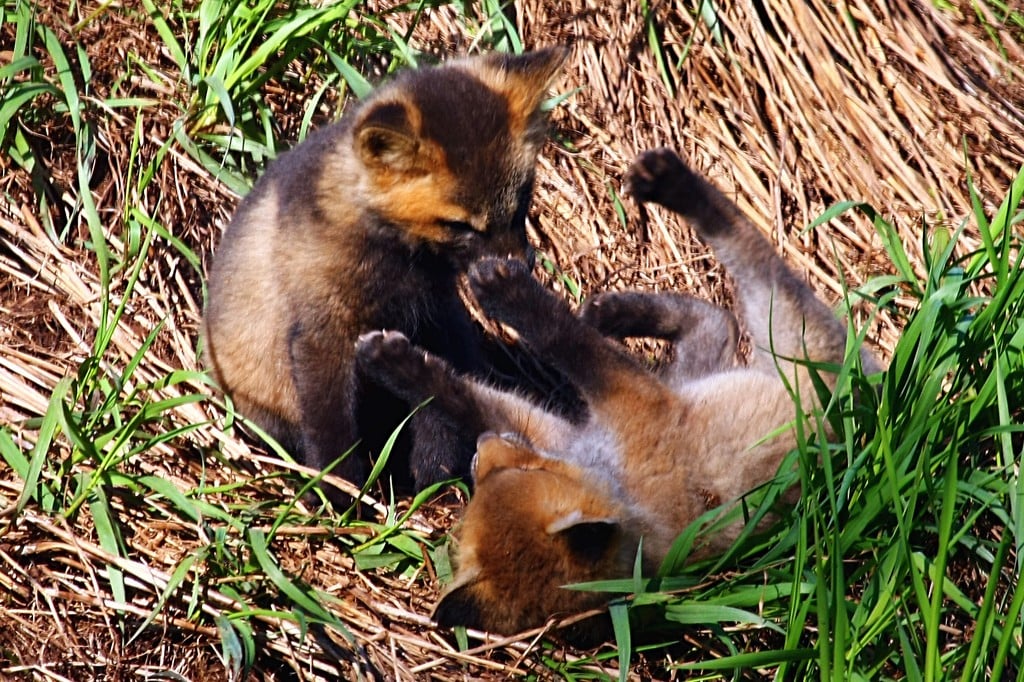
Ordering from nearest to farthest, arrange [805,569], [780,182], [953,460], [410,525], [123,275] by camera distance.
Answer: [953,460]
[805,569]
[410,525]
[123,275]
[780,182]

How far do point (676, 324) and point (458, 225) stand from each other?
1372 mm

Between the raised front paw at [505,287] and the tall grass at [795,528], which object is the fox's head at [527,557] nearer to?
the tall grass at [795,528]

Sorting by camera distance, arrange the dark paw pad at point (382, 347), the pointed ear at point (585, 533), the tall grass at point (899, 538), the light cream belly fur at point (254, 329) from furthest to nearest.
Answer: the light cream belly fur at point (254, 329) → the dark paw pad at point (382, 347) → the pointed ear at point (585, 533) → the tall grass at point (899, 538)

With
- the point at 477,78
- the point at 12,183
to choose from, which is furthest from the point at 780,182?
the point at 12,183

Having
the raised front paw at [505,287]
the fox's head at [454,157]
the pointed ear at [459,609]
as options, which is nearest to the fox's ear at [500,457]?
the pointed ear at [459,609]

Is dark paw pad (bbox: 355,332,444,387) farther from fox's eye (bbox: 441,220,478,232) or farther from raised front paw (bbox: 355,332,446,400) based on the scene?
fox's eye (bbox: 441,220,478,232)

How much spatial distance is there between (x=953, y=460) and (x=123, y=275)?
349 cm

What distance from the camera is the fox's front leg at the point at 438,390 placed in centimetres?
439

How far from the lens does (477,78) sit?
440cm

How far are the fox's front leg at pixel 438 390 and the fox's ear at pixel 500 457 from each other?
16.6 inches

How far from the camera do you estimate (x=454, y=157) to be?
4.04 meters

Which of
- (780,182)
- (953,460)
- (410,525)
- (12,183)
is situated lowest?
(410,525)

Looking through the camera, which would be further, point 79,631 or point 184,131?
point 184,131

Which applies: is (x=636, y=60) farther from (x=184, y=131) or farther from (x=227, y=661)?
(x=227, y=661)
